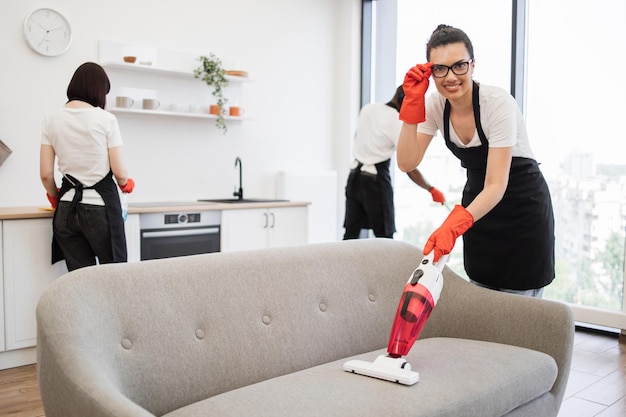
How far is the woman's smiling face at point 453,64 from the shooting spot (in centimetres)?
203

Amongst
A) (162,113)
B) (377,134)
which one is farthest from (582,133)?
(162,113)

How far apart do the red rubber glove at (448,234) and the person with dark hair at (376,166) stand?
6.65 feet

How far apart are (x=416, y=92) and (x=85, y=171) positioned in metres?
1.88

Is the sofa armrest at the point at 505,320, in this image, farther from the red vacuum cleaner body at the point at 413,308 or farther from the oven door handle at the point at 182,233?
the oven door handle at the point at 182,233

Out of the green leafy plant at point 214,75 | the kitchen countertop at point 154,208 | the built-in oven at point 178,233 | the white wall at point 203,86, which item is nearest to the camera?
the kitchen countertop at point 154,208

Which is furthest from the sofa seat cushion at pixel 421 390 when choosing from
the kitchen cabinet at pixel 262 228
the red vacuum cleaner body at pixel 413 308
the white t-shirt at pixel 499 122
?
the kitchen cabinet at pixel 262 228

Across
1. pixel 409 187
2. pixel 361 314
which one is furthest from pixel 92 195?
pixel 409 187

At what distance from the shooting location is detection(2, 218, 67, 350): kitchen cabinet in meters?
3.18

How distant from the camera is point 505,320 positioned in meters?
2.21

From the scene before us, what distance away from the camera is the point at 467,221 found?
1.94 m

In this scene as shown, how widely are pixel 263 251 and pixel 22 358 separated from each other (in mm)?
1980

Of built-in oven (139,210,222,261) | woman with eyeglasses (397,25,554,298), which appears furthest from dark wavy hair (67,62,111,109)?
woman with eyeglasses (397,25,554,298)

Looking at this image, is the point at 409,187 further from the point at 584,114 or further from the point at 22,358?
the point at 22,358

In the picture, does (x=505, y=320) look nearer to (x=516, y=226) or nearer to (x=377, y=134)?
(x=516, y=226)
